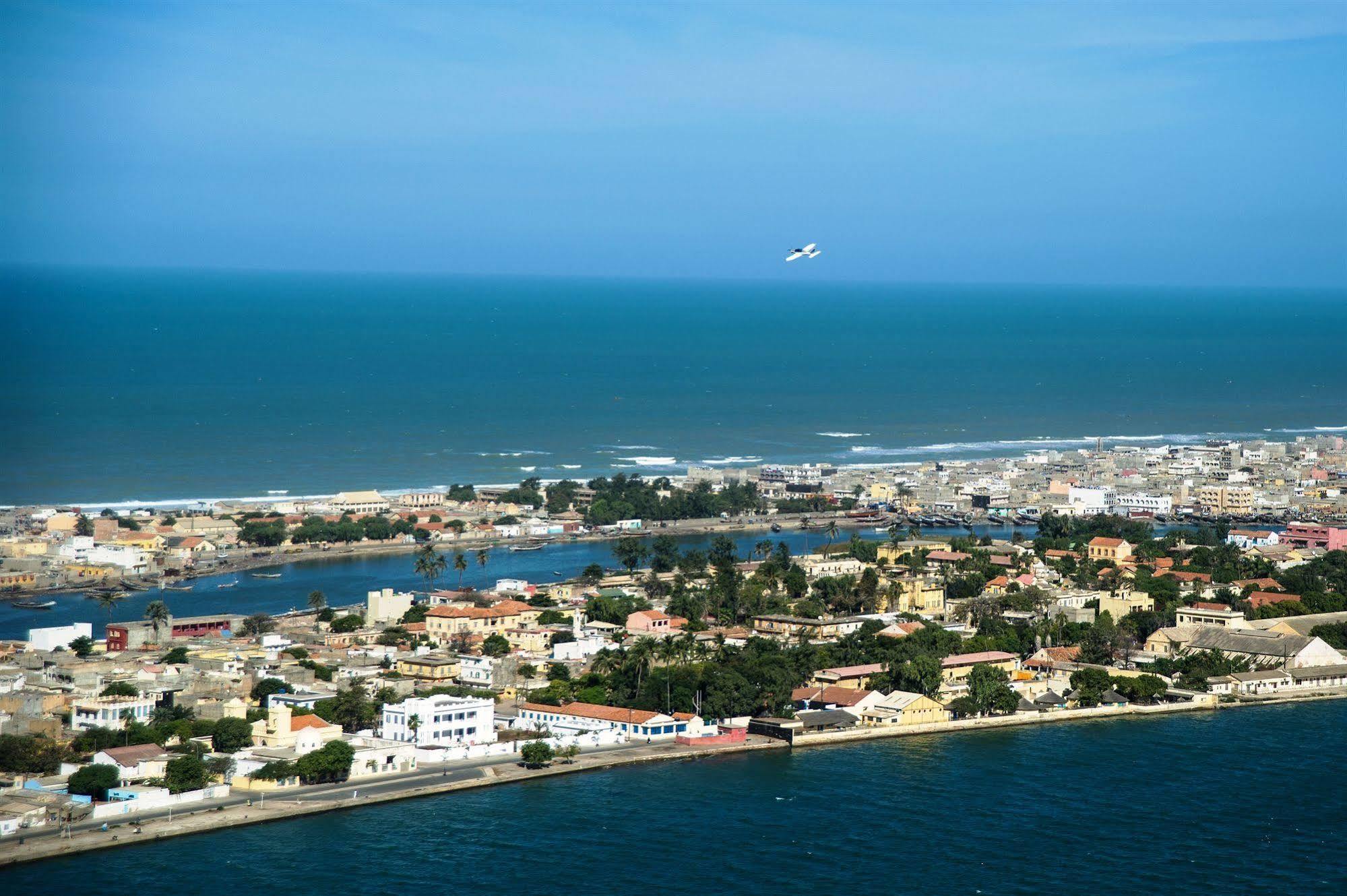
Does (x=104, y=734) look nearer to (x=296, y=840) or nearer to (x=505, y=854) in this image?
(x=296, y=840)

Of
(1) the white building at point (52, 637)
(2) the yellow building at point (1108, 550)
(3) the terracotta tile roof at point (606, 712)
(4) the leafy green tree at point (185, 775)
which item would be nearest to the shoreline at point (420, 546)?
(2) the yellow building at point (1108, 550)

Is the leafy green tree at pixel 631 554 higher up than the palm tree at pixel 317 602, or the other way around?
the leafy green tree at pixel 631 554

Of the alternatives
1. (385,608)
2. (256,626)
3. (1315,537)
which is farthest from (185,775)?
(1315,537)

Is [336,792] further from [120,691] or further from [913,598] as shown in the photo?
[913,598]

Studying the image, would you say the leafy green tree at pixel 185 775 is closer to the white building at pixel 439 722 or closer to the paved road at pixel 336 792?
the paved road at pixel 336 792

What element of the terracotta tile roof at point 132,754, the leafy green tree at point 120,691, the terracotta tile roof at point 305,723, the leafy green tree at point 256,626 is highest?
the leafy green tree at point 256,626

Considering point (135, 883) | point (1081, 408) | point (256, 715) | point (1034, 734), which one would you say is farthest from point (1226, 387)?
point (135, 883)

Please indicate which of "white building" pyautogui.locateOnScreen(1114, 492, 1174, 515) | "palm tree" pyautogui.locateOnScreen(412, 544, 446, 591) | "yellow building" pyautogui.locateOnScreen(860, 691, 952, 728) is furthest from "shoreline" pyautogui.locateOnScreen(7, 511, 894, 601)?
"yellow building" pyautogui.locateOnScreen(860, 691, 952, 728)

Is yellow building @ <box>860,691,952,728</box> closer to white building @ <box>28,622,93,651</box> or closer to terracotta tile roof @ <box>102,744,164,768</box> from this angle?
terracotta tile roof @ <box>102,744,164,768</box>
